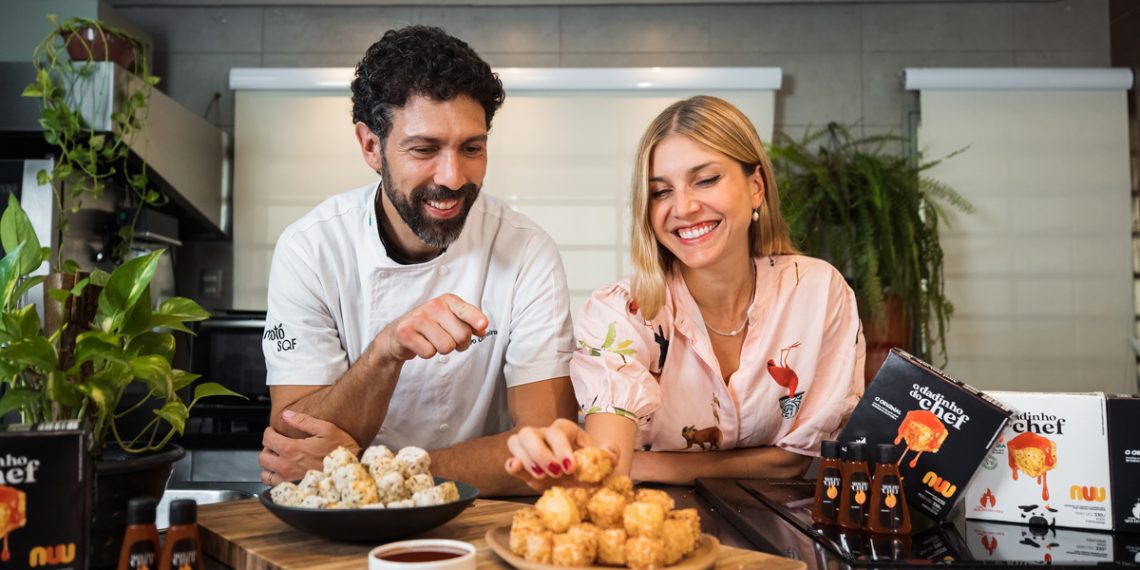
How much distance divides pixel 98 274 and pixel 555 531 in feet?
1.84

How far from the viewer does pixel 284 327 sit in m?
1.47

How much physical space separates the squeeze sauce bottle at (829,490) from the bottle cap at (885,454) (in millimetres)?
43

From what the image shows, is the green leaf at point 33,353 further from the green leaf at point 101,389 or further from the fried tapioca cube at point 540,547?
the fried tapioca cube at point 540,547

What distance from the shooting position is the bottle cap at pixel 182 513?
72 cm

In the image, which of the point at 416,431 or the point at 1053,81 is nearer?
the point at 416,431

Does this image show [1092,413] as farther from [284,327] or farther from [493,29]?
[493,29]

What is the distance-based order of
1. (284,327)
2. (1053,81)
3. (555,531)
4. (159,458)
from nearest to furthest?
(555,531)
(159,458)
(284,327)
(1053,81)

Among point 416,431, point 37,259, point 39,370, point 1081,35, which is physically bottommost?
point 416,431

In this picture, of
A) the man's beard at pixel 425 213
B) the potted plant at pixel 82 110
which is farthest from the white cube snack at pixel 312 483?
the potted plant at pixel 82 110

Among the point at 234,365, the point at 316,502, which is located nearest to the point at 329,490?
the point at 316,502

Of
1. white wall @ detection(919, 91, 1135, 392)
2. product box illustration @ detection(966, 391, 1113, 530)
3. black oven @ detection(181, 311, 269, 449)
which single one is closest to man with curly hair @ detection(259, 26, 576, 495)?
product box illustration @ detection(966, 391, 1113, 530)

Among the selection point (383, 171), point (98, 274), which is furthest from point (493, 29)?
point (98, 274)

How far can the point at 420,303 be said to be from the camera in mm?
1544

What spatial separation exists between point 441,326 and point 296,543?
1.17 ft
